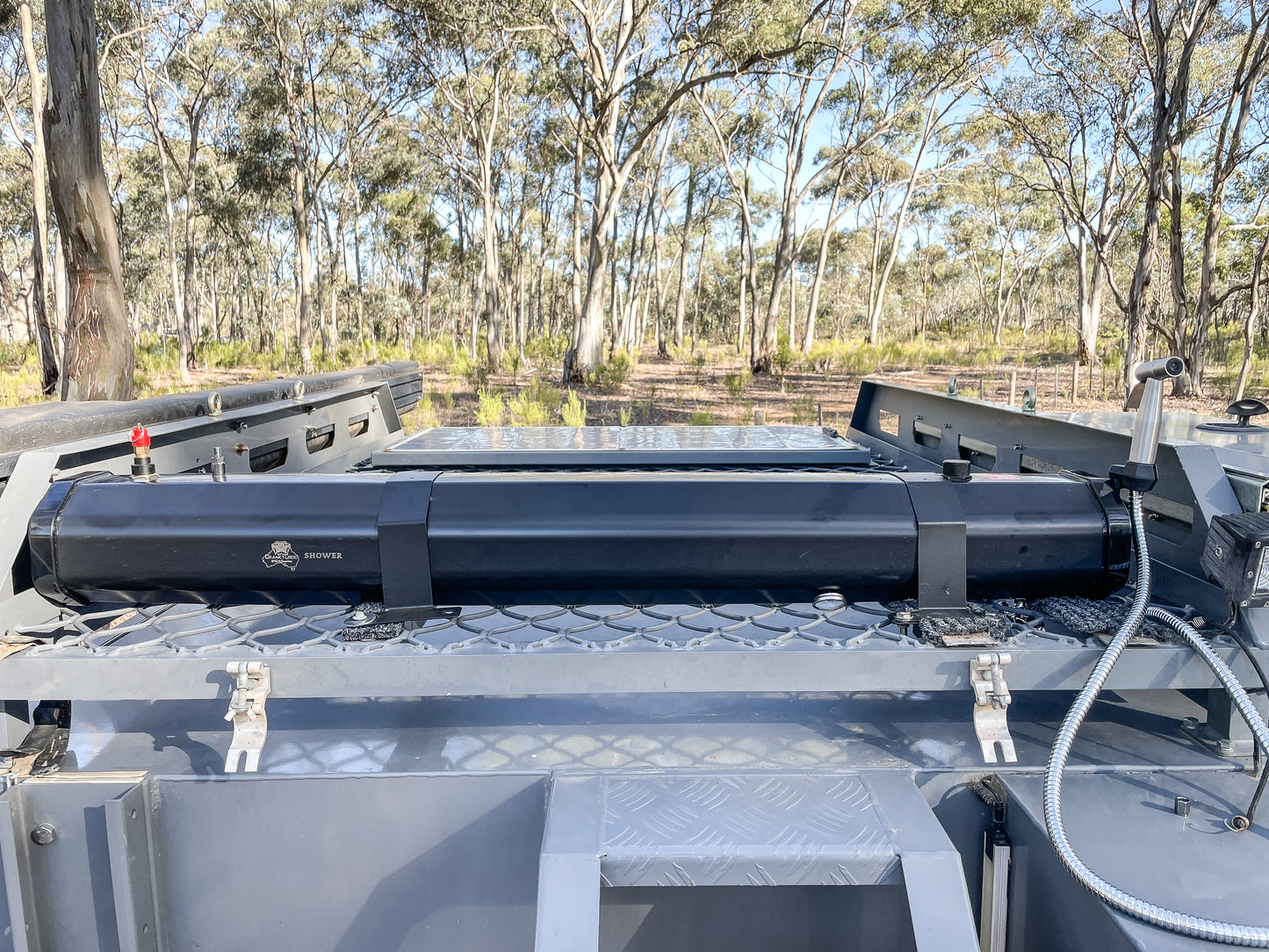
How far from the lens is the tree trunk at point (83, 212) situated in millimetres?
6602

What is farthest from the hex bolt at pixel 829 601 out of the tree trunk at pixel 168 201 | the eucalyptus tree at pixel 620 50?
the tree trunk at pixel 168 201

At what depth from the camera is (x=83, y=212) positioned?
264 inches

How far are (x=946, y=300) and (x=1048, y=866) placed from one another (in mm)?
60956

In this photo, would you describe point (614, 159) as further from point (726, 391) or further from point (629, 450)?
point (629, 450)

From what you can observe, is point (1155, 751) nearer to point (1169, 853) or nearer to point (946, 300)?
point (1169, 853)

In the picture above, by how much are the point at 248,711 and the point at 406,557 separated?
390mm

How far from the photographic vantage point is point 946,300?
57.1 m

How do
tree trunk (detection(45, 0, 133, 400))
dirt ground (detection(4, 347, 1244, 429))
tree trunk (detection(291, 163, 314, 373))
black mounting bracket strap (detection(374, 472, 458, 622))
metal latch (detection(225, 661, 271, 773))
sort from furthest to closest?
tree trunk (detection(291, 163, 314, 373)), dirt ground (detection(4, 347, 1244, 429)), tree trunk (detection(45, 0, 133, 400)), black mounting bracket strap (detection(374, 472, 458, 622)), metal latch (detection(225, 661, 271, 773))

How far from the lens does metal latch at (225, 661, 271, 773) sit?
4.48ft

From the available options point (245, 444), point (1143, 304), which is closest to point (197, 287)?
point (1143, 304)

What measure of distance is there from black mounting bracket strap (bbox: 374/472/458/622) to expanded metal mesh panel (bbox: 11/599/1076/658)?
0.15ft

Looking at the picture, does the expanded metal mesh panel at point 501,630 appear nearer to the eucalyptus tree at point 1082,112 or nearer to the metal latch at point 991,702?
the metal latch at point 991,702

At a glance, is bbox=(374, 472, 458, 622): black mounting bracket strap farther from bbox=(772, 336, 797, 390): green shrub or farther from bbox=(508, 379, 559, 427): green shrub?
bbox=(772, 336, 797, 390): green shrub

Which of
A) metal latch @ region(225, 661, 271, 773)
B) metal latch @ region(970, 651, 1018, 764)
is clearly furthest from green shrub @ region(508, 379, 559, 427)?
metal latch @ region(970, 651, 1018, 764)
